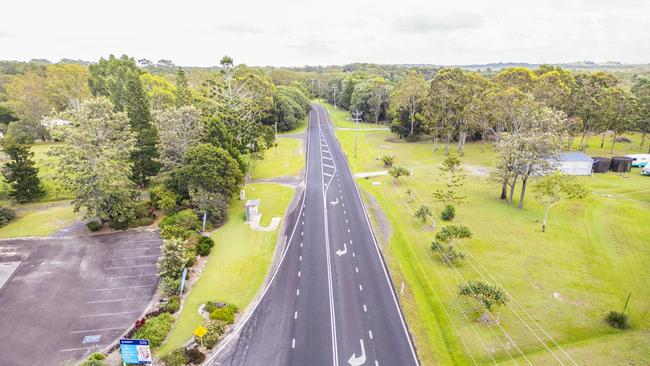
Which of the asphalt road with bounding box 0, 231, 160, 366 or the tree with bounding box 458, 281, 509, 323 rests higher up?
the tree with bounding box 458, 281, 509, 323

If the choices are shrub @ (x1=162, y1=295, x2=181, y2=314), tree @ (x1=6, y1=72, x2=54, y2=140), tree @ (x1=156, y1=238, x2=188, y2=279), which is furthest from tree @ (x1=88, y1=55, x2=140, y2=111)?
shrub @ (x1=162, y1=295, x2=181, y2=314)

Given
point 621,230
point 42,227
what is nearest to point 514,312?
point 621,230

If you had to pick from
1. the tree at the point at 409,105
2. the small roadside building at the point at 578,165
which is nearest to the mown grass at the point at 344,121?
the tree at the point at 409,105

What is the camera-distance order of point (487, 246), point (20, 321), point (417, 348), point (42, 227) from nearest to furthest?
point (417, 348) < point (20, 321) < point (487, 246) < point (42, 227)

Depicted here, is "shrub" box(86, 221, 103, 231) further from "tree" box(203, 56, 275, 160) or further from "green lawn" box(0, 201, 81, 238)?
"tree" box(203, 56, 275, 160)

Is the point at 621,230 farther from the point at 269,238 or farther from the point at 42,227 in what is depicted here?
the point at 42,227
